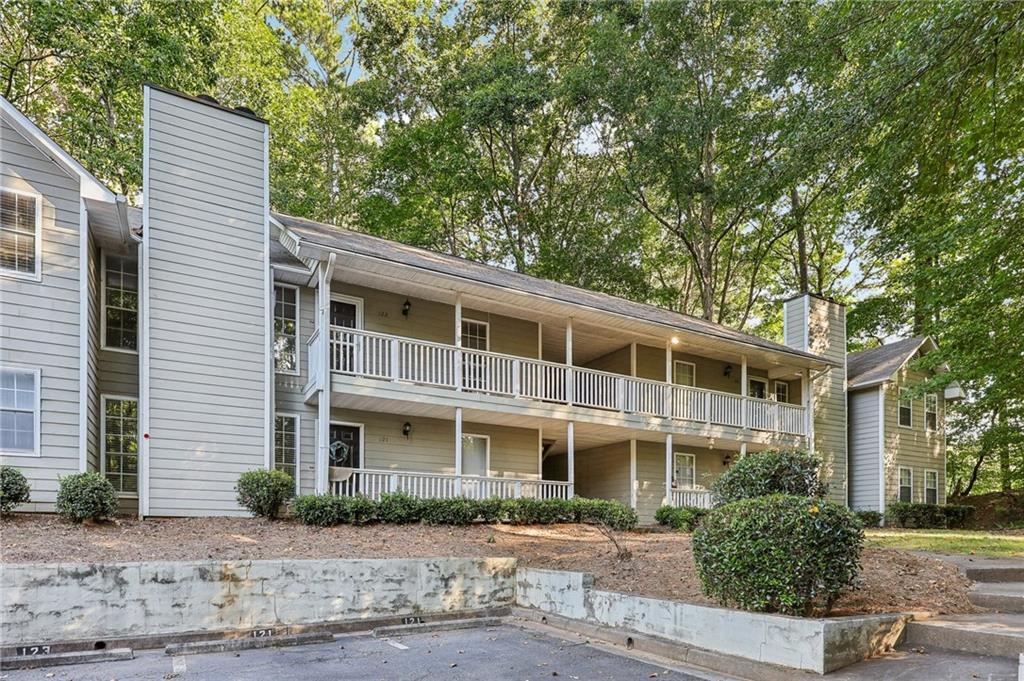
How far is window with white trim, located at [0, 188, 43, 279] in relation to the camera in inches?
398

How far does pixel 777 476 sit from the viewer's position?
28.1 ft

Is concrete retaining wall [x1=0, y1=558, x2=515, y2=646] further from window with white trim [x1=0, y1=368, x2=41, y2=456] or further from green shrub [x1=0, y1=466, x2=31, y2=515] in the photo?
window with white trim [x1=0, y1=368, x2=41, y2=456]

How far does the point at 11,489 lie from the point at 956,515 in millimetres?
24900

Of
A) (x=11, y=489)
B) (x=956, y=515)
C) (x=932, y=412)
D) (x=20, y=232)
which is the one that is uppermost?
(x=20, y=232)

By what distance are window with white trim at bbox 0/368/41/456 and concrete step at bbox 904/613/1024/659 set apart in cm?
1200

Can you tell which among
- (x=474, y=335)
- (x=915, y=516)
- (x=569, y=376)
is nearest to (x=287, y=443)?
(x=474, y=335)

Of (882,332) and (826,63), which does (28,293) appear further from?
(882,332)

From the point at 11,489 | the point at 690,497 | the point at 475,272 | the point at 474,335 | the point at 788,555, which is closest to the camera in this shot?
the point at 788,555

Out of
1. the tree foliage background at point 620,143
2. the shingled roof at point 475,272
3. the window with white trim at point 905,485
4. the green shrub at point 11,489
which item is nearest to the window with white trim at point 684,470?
the shingled roof at point 475,272

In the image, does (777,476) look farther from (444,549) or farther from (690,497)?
(690,497)

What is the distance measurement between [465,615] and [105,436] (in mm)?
7723

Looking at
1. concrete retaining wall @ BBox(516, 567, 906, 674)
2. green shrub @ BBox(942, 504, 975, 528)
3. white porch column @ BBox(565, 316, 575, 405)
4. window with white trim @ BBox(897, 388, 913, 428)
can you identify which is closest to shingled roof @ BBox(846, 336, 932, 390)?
window with white trim @ BBox(897, 388, 913, 428)

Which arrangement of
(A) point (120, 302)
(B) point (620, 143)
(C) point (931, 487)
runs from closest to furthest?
1. (A) point (120, 302)
2. (C) point (931, 487)
3. (B) point (620, 143)

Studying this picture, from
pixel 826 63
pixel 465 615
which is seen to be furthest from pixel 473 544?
pixel 826 63
